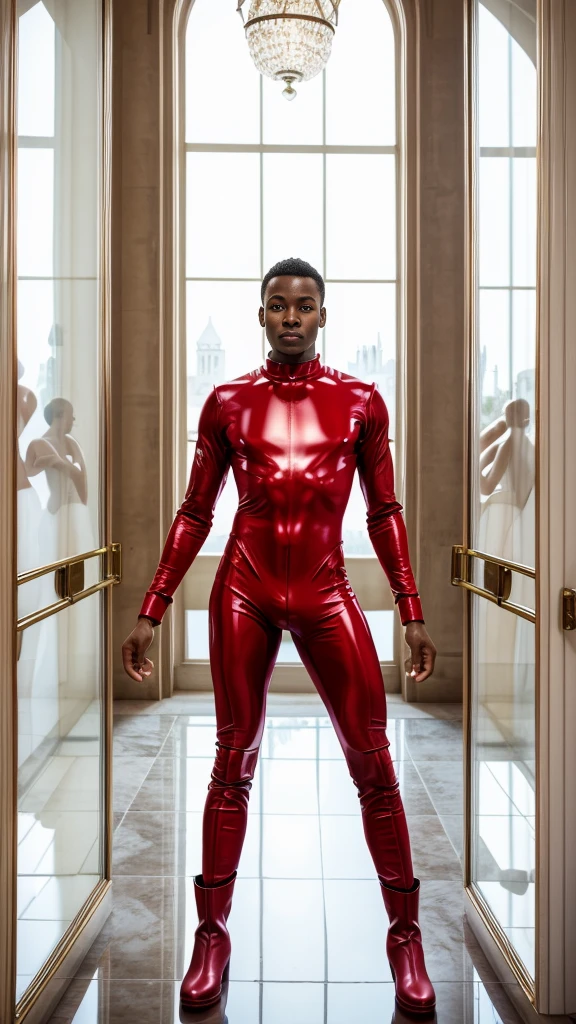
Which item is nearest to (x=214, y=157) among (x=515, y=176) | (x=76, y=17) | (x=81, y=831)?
(x=76, y=17)

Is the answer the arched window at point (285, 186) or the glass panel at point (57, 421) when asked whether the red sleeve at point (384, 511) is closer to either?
the glass panel at point (57, 421)

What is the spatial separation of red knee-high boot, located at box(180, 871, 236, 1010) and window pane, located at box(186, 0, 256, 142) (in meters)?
4.93

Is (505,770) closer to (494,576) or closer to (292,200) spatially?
(494,576)

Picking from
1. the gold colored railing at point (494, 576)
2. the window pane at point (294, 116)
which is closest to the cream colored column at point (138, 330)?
the window pane at point (294, 116)

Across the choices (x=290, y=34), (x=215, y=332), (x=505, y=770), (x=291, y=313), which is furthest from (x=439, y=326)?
(x=505, y=770)

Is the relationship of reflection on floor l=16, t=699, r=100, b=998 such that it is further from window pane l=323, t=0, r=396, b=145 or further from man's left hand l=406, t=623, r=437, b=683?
window pane l=323, t=0, r=396, b=145

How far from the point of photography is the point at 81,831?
2.57 meters

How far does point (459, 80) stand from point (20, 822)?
16.7 ft

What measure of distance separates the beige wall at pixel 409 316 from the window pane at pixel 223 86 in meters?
0.29

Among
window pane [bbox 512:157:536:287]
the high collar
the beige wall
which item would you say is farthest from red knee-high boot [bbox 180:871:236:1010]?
the beige wall

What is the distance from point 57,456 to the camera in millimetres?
2334

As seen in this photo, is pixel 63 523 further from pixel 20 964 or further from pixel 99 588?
pixel 20 964

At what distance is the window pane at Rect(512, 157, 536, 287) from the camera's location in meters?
2.21

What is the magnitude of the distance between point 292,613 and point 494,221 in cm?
121
